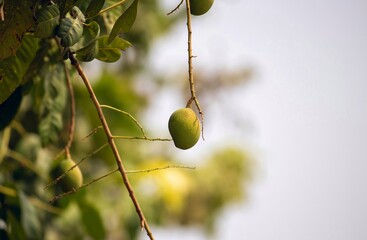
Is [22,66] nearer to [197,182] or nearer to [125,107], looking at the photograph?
[125,107]

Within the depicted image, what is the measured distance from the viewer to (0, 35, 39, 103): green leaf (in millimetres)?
842

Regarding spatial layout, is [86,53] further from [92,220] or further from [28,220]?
[92,220]

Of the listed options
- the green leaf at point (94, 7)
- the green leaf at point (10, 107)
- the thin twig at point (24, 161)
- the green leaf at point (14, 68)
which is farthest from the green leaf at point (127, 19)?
the thin twig at point (24, 161)

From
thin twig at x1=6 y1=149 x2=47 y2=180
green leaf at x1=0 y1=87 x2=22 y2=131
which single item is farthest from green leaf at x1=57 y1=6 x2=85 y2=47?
thin twig at x1=6 y1=149 x2=47 y2=180

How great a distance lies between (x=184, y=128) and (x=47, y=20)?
233mm

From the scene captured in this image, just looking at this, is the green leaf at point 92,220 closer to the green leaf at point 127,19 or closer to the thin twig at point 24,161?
the thin twig at point 24,161

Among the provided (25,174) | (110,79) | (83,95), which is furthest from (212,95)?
(25,174)

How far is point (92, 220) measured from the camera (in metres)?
1.50

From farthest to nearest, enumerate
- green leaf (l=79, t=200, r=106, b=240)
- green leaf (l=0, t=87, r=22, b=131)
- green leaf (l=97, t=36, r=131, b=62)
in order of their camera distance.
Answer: green leaf (l=79, t=200, r=106, b=240) → green leaf (l=0, t=87, r=22, b=131) → green leaf (l=97, t=36, r=131, b=62)

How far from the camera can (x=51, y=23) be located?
30.4 inches

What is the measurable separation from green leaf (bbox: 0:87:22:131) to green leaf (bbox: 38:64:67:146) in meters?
0.08

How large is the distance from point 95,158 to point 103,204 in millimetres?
211

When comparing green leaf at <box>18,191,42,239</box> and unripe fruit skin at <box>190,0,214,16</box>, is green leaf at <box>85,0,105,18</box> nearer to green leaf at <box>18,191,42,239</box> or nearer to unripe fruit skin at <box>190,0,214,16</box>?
unripe fruit skin at <box>190,0,214,16</box>

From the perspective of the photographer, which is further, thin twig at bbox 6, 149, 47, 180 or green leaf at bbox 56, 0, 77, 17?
thin twig at bbox 6, 149, 47, 180
